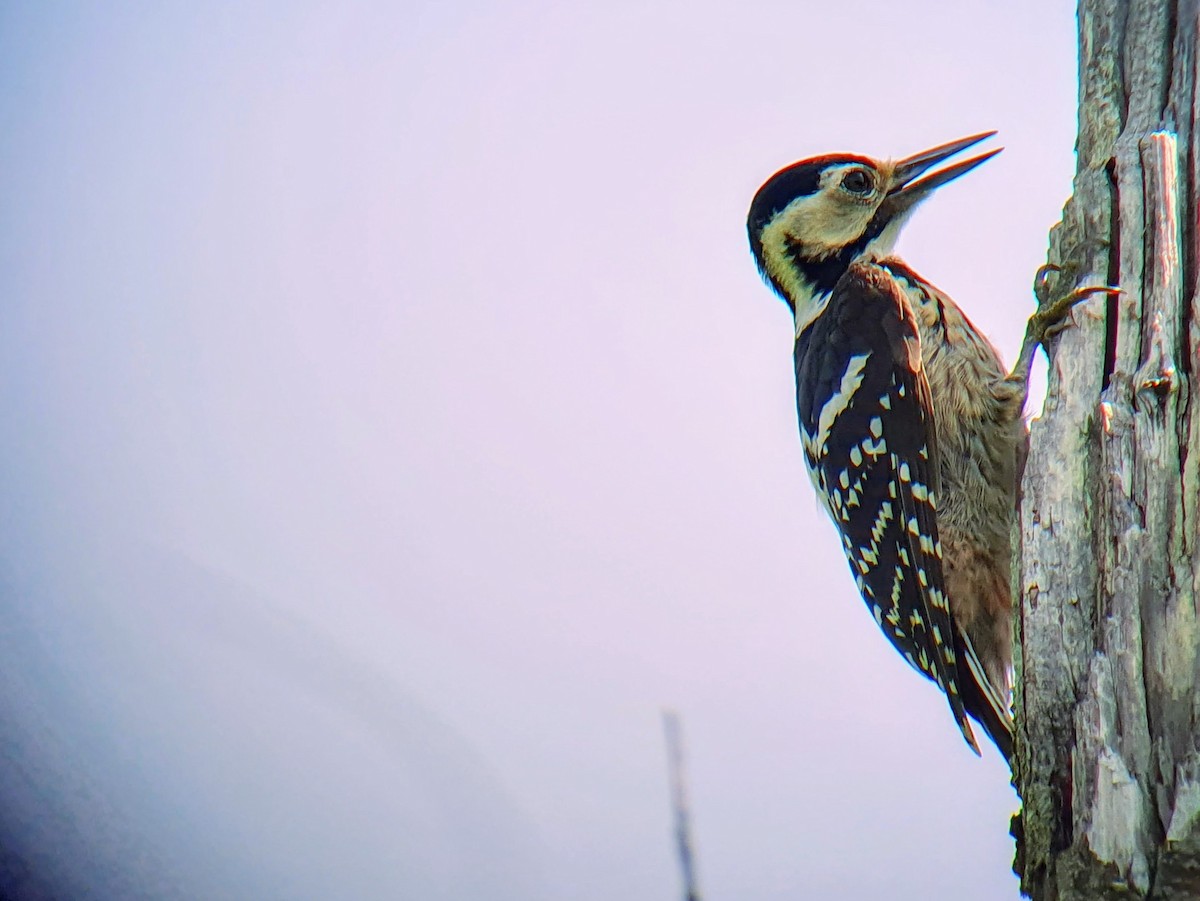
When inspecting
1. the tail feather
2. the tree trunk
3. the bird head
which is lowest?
the tail feather

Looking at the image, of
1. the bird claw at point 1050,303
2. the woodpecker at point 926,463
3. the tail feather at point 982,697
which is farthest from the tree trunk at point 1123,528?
the tail feather at point 982,697

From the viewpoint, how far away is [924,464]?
3.12 metres

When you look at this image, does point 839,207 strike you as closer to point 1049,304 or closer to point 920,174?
point 920,174

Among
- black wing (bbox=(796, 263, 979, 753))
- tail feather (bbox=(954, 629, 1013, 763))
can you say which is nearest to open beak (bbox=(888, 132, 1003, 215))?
black wing (bbox=(796, 263, 979, 753))

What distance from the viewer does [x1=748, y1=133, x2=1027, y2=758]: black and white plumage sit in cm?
311

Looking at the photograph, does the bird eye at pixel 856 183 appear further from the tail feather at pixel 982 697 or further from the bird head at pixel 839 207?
the tail feather at pixel 982 697

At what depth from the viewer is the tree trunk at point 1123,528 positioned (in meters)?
1.78

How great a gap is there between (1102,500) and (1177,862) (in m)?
0.61

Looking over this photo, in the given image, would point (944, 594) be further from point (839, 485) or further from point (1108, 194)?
point (1108, 194)

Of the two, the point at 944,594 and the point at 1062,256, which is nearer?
the point at 1062,256

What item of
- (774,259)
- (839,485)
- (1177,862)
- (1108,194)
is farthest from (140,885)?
(1108,194)

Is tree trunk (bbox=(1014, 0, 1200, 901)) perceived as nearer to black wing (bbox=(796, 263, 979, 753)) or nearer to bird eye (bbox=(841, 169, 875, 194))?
black wing (bbox=(796, 263, 979, 753))

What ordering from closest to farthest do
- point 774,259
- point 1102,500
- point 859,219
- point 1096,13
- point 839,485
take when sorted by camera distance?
point 1102,500 → point 1096,13 → point 839,485 → point 859,219 → point 774,259

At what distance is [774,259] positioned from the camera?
4000 mm
